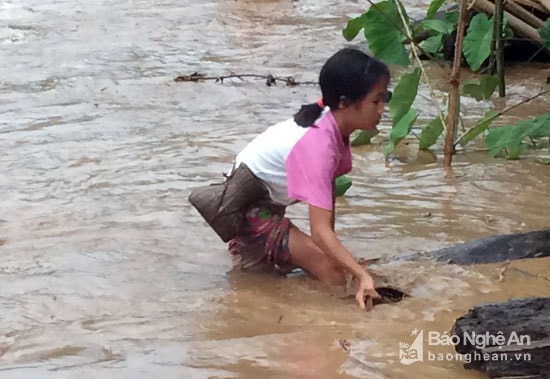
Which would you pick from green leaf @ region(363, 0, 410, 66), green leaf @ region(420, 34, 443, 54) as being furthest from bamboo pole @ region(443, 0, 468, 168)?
green leaf @ region(420, 34, 443, 54)

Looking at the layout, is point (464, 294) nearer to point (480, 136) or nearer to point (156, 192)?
point (156, 192)

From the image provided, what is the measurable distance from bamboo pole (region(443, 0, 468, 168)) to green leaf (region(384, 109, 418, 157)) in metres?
0.20

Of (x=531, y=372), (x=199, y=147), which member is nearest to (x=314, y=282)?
(x=531, y=372)

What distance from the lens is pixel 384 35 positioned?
207 inches

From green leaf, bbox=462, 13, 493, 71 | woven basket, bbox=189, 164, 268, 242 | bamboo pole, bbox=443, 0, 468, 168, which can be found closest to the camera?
woven basket, bbox=189, 164, 268, 242

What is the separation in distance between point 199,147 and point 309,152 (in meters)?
2.31

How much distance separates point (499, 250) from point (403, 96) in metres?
1.71

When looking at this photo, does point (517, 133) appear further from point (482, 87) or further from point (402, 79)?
point (482, 87)

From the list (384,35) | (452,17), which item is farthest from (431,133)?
(452,17)

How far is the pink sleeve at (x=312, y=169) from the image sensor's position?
11.2 ft

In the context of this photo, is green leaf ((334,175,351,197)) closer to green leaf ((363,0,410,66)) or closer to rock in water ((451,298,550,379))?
green leaf ((363,0,410,66))

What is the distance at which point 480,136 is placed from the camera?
19.1 ft

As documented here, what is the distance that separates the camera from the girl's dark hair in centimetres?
346

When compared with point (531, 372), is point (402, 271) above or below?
below
